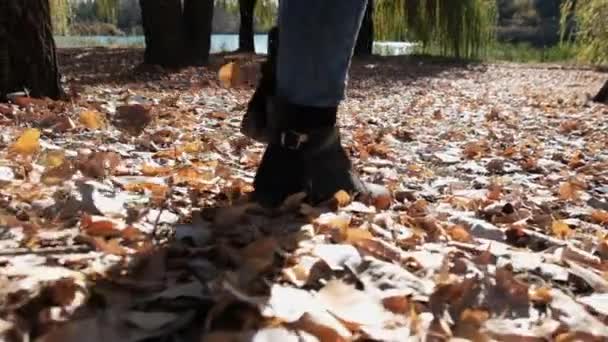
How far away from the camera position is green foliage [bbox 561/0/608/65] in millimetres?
7043

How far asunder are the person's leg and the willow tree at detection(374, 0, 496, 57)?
35.7ft

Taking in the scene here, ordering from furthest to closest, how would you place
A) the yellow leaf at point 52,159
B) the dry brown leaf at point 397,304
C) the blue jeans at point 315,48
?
the yellow leaf at point 52,159 → the blue jeans at point 315,48 → the dry brown leaf at point 397,304

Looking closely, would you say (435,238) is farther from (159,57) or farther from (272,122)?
(159,57)

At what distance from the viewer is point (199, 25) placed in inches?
288

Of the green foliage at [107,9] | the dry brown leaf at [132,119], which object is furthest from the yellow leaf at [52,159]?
the green foliage at [107,9]

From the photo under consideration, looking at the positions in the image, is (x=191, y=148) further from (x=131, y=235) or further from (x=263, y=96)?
(x=131, y=235)

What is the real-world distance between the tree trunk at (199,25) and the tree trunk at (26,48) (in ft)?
14.2

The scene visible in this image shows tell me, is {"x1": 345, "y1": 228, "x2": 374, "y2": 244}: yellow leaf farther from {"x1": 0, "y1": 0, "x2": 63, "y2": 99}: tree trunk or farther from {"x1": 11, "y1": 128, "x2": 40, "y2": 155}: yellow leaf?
{"x1": 0, "y1": 0, "x2": 63, "y2": 99}: tree trunk

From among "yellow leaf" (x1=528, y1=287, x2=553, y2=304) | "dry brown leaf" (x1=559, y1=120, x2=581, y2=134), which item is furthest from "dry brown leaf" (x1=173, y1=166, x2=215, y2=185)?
"dry brown leaf" (x1=559, y1=120, x2=581, y2=134)

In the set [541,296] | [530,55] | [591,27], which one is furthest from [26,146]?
[530,55]

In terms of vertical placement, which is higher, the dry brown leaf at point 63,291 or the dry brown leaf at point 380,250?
the dry brown leaf at point 63,291

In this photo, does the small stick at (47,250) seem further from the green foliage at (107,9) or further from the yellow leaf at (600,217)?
the green foliage at (107,9)

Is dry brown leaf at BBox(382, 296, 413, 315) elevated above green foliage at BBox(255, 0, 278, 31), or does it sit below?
below

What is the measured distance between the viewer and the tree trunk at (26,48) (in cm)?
253
